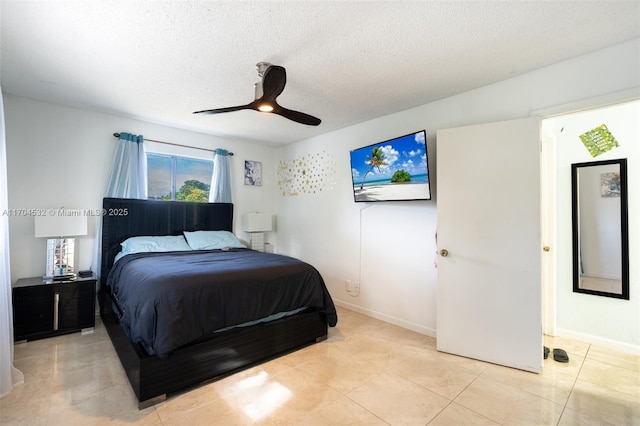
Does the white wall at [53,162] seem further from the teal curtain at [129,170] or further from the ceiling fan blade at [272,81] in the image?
the ceiling fan blade at [272,81]

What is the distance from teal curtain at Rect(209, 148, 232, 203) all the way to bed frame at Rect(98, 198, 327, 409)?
35 centimetres

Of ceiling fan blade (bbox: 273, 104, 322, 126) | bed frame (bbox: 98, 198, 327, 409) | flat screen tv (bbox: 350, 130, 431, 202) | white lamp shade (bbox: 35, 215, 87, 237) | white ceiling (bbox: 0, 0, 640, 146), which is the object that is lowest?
bed frame (bbox: 98, 198, 327, 409)

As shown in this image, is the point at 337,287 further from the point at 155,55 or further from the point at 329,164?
the point at 155,55

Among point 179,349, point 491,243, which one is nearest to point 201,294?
point 179,349

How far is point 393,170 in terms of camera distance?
3.27 meters

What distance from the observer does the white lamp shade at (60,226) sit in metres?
2.96

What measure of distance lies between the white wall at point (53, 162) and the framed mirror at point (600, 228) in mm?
5191

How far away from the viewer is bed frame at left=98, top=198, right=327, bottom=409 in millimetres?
1976

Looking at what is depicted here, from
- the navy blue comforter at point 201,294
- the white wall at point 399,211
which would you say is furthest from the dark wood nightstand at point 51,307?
the white wall at point 399,211

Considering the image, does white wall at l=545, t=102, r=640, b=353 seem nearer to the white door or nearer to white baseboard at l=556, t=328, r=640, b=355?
white baseboard at l=556, t=328, r=640, b=355

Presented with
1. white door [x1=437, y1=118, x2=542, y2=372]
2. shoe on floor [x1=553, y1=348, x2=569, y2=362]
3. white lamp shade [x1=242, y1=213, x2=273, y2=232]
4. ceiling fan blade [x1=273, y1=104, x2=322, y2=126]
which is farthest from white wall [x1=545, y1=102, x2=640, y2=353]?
white lamp shade [x1=242, y1=213, x2=273, y2=232]

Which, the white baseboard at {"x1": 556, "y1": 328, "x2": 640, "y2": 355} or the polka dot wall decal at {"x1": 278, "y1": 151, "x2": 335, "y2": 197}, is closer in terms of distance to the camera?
the white baseboard at {"x1": 556, "y1": 328, "x2": 640, "y2": 355}

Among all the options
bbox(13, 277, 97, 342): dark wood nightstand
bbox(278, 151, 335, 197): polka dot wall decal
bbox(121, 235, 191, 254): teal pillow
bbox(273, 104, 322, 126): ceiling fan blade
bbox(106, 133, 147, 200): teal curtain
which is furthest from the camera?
bbox(278, 151, 335, 197): polka dot wall decal

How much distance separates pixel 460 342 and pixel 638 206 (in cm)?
210
